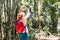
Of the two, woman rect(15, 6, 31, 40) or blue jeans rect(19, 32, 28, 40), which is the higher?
woman rect(15, 6, 31, 40)

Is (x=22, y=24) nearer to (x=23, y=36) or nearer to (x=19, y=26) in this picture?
(x=19, y=26)

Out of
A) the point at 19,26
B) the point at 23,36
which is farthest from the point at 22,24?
the point at 23,36

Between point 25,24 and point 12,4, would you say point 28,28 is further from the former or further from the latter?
point 12,4

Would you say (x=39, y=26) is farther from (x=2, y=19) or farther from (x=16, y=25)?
(x=2, y=19)

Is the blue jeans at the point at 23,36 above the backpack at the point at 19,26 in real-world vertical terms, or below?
below

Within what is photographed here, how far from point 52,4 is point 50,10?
0.08 metres

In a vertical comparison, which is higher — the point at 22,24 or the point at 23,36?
the point at 22,24

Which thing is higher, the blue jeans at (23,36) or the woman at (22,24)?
the woman at (22,24)

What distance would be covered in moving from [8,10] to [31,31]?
0.41 meters

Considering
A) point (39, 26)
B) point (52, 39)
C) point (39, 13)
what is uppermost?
point (39, 13)

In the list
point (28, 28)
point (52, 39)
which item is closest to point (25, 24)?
point (28, 28)

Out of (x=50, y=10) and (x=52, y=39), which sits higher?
(x=50, y=10)

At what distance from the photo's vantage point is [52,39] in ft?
8.32

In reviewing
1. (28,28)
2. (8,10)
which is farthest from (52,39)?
(8,10)
